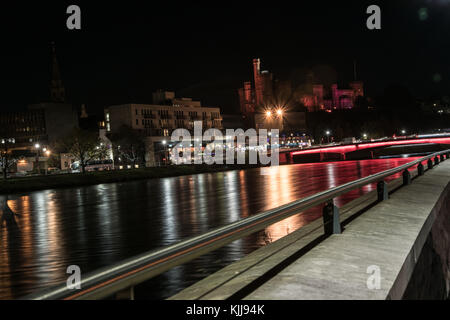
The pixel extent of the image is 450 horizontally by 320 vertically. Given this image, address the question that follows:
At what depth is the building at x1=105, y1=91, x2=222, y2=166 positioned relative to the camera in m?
108

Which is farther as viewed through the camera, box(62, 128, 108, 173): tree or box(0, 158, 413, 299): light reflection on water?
box(62, 128, 108, 173): tree

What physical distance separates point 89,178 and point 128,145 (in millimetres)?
50813

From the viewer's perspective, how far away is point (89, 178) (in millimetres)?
48781

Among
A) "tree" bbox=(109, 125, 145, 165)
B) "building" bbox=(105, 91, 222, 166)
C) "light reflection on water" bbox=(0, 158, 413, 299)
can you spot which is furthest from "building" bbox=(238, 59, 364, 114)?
A: "light reflection on water" bbox=(0, 158, 413, 299)

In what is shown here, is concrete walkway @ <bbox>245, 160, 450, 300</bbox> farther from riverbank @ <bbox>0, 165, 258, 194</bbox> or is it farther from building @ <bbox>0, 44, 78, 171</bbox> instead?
building @ <bbox>0, 44, 78, 171</bbox>

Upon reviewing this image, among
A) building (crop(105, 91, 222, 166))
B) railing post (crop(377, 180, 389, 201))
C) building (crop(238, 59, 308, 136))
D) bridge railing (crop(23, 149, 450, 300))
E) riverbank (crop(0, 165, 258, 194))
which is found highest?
building (crop(238, 59, 308, 136))

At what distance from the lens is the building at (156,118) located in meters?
108

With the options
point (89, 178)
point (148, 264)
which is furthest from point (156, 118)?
point (148, 264)

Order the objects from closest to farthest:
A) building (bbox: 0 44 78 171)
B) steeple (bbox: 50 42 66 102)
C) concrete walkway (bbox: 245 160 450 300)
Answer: concrete walkway (bbox: 245 160 450 300)
building (bbox: 0 44 78 171)
steeple (bbox: 50 42 66 102)

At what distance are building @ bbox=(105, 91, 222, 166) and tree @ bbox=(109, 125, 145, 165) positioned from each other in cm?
351

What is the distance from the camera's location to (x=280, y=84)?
19438 centimetres

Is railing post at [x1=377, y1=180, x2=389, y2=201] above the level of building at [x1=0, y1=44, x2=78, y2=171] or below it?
below

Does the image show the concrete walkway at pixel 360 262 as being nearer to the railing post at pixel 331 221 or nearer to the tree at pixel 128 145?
the railing post at pixel 331 221
